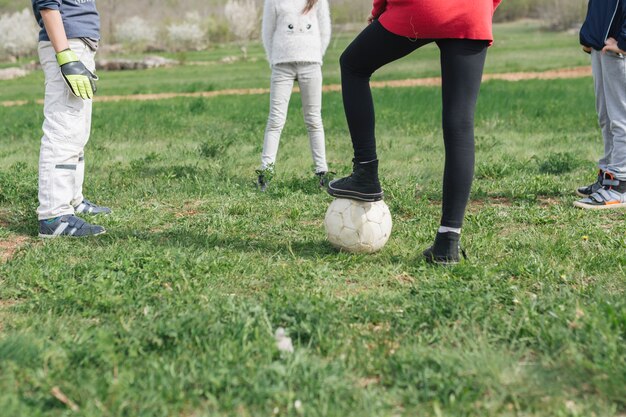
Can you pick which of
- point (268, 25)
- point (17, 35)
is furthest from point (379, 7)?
point (17, 35)

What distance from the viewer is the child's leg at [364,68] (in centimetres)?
361

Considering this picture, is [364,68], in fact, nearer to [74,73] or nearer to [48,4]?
[74,73]

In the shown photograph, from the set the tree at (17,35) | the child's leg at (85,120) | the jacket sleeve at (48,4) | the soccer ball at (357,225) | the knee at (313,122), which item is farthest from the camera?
the tree at (17,35)

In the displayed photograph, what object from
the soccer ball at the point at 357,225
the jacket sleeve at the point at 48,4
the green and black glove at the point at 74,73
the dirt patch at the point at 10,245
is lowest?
the dirt patch at the point at 10,245

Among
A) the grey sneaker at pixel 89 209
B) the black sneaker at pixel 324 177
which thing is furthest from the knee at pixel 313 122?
the grey sneaker at pixel 89 209

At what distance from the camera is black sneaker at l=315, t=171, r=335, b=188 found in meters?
6.40

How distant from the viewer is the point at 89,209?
548 centimetres

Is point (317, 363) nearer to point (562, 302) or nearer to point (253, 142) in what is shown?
point (562, 302)

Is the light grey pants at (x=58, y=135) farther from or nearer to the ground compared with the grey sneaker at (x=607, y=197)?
farther from the ground

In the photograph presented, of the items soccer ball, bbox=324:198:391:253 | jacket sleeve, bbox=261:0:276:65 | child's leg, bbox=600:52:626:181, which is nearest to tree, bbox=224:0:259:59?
jacket sleeve, bbox=261:0:276:65

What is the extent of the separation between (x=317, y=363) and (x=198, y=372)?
47cm

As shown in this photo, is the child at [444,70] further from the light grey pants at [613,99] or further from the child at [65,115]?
the light grey pants at [613,99]

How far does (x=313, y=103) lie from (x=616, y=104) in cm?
284

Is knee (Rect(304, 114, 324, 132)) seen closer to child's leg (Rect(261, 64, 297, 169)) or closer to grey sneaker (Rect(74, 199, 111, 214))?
child's leg (Rect(261, 64, 297, 169))
